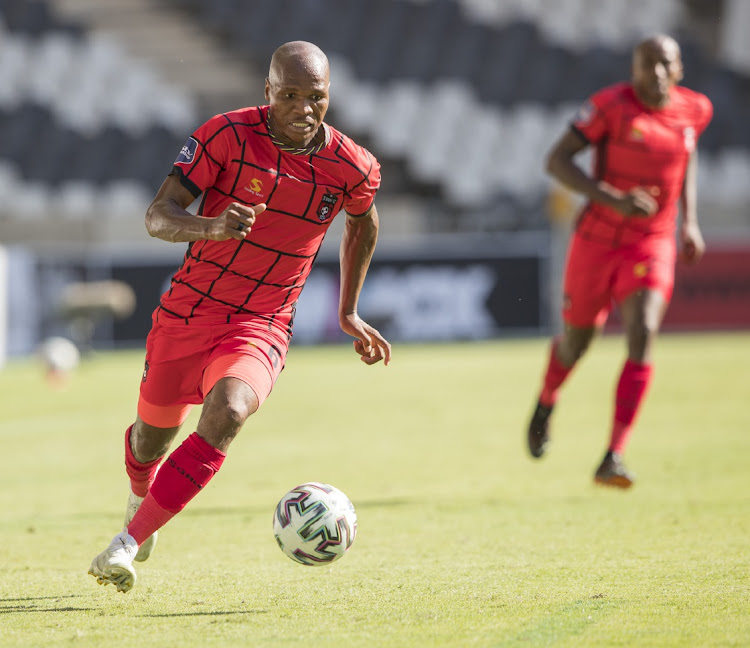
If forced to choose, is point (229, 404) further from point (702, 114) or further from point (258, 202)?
point (702, 114)

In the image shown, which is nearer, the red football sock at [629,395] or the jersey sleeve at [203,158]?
the jersey sleeve at [203,158]

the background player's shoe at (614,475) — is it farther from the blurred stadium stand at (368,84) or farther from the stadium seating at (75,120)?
the stadium seating at (75,120)

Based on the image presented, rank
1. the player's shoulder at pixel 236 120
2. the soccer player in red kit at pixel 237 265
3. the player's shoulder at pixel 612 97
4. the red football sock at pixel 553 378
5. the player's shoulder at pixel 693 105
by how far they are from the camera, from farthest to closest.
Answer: the red football sock at pixel 553 378 < the player's shoulder at pixel 693 105 < the player's shoulder at pixel 612 97 < the player's shoulder at pixel 236 120 < the soccer player in red kit at pixel 237 265

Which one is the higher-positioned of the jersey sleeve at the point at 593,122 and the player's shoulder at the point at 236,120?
the player's shoulder at the point at 236,120

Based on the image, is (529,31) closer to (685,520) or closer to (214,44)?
(214,44)

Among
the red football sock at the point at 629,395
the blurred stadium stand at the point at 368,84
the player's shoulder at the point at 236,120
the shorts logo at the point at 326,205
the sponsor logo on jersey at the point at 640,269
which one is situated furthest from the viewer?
the blurred stadium stand at the point at 368,84

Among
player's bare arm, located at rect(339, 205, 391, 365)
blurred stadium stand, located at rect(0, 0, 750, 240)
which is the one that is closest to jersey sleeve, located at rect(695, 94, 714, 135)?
player's bare arm, located at rect(339, 205, 391, 365)

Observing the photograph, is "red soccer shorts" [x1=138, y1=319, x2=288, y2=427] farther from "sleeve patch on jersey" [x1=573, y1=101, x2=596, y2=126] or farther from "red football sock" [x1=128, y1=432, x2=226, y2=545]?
"sleeve patch on jersey" [x1=573, y1=101, x2=596, y2=126]

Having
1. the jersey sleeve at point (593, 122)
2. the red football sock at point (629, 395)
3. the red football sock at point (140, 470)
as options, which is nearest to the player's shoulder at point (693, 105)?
the jersey sleeve at point (593, 122)

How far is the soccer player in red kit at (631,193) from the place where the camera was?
6.98m

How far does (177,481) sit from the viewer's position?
→ 165 inches

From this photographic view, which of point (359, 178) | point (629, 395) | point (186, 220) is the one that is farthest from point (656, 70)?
point (186, 220)

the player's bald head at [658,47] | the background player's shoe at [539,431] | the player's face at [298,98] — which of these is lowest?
the background player's shoe at [539,431]

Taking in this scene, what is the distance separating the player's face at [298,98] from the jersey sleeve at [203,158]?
8.1 inches
